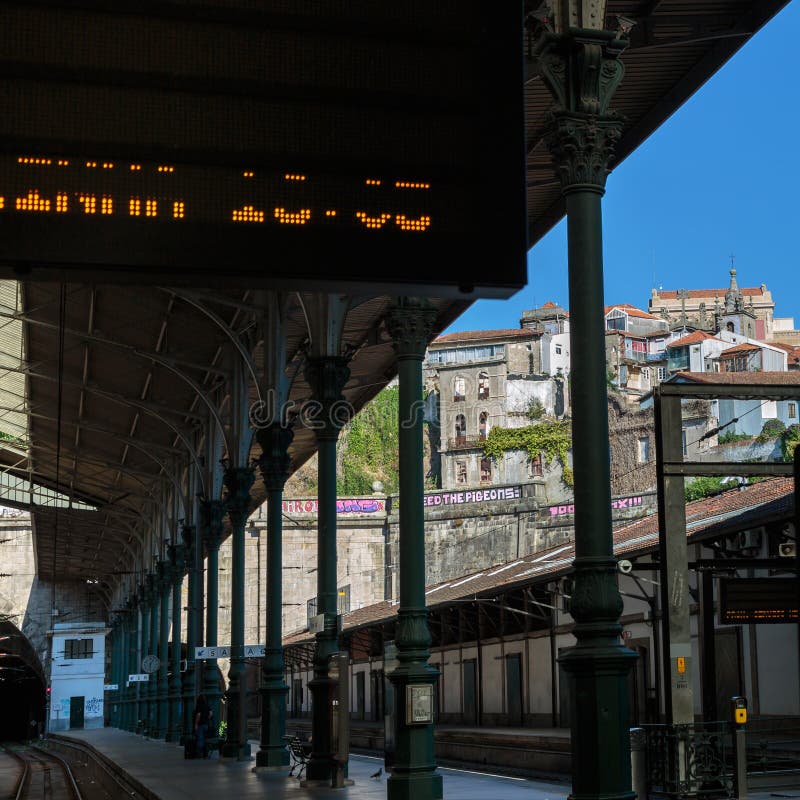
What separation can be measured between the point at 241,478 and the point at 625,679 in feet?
64.4

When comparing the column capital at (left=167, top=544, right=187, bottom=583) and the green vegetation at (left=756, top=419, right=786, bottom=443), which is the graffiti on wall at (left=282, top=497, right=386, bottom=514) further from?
the column capital at (left=167, top=544, right=187, bottom=583)

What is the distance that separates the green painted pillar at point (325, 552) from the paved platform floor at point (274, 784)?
26.2 inches

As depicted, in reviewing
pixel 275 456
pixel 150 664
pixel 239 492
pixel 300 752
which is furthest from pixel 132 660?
pixel 300 752

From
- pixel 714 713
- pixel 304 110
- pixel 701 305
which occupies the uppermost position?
pixel 701 305

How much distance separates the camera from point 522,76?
8.56 meters

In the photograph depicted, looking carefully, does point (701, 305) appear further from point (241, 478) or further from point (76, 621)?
point (241, 478)

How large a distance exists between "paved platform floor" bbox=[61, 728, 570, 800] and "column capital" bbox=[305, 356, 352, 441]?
5.09m

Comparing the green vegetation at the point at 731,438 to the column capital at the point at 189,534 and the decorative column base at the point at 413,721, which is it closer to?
the column capital at the point at 189,534

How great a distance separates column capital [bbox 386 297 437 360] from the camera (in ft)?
52.1

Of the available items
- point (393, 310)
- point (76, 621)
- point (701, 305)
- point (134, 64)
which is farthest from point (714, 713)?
point (701, 305)

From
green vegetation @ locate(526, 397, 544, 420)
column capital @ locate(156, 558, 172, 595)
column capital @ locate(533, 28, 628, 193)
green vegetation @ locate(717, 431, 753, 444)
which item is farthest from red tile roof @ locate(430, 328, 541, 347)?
column capital @ locate(533, 28, 628, 193)

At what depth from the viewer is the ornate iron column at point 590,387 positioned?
873 centimetres

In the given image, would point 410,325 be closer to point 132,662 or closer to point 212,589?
point 212,589

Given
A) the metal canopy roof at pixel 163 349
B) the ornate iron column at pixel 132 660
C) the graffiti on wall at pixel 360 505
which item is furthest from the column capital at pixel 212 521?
the graffiti on wall at pixel 360 505
